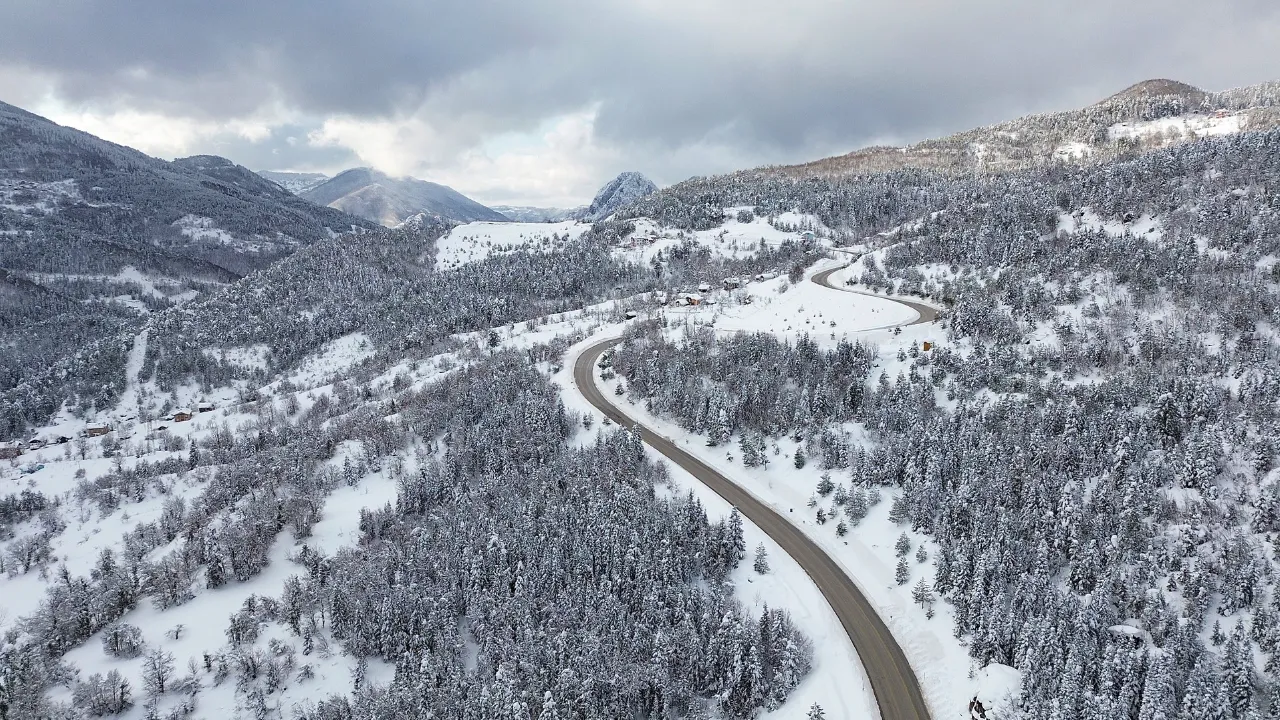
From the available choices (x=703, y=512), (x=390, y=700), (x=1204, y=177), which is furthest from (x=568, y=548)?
(x=1204, y=177)

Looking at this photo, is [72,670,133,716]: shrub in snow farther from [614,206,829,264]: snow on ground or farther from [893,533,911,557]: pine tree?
[614,206,829,264]: snow on ground

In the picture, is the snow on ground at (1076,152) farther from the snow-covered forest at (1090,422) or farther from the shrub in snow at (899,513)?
the shrub in snow at (899,513)

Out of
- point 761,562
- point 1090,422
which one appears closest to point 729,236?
point 1090,422

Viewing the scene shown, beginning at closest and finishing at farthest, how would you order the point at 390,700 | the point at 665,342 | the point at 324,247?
1. the point at 390,700
2. the point at 665,342
3. the point at 324,247

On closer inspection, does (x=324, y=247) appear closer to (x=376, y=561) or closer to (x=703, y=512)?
(x=376, y=561)

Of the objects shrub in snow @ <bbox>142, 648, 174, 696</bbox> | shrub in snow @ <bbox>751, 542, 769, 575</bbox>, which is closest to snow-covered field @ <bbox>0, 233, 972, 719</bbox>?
shrub in snow @ <bbox>751, 542, 769, 575</bbox>

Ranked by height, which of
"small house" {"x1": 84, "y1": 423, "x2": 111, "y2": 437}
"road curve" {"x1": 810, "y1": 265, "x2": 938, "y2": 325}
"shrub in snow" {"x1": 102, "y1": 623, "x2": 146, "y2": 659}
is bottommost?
"shrub in snow" {"x1": 102, "y1": 623, "x2": 146, "y2": 659}
